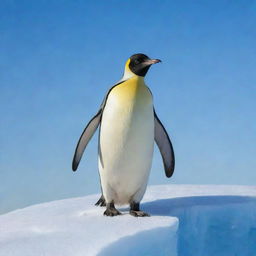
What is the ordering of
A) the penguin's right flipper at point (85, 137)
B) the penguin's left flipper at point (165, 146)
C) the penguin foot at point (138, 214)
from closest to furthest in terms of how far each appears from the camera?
the penguin foot at point (138, 214), the penguin's right flipper at point (85, 137), the penguin's left flipper at point (165, 146)

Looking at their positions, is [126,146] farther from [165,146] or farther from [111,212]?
[165,146]

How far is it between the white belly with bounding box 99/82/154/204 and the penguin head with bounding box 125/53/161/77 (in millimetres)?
278

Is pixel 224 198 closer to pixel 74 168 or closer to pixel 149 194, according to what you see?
pixel 149 194

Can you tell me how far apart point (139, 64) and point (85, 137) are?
88 centimetres

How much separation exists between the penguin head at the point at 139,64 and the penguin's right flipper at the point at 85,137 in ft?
1.54

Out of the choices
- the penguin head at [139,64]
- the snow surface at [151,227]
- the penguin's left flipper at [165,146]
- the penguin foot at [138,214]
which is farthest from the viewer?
the penguin's left flipper at [165,146]

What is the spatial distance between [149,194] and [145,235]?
6.39ft

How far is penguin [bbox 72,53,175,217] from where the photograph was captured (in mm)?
3969

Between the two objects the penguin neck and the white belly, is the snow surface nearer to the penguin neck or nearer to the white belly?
the white belly

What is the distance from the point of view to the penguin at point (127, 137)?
397 cm

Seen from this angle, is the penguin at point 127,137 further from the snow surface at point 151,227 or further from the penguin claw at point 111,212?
the snow surface at point 151,227

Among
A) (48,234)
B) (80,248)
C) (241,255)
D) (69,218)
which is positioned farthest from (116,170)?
(241,255)

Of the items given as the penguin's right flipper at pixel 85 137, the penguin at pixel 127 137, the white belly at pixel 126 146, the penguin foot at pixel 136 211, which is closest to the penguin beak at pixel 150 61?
the penguin at pixel 127 137

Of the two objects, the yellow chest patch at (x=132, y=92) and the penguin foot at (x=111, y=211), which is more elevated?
the yellow chest patch at (x=132, y=92)
